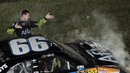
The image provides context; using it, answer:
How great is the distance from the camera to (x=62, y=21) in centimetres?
1703

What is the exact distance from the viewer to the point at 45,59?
29.8 feet

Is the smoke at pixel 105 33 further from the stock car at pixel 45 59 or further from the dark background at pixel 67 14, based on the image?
the stock car at pixel 45 59

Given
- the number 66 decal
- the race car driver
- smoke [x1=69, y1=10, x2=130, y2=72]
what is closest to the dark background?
smoke [x1=69, y1=10, x2=130, y2=72]

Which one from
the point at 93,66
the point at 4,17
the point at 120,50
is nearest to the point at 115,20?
the point at 120,50

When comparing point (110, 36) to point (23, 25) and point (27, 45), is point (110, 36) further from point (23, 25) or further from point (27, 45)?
point (27, 45)

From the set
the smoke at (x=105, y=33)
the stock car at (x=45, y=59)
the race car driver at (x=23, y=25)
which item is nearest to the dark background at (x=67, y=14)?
the smoke at (x=105, y=33)

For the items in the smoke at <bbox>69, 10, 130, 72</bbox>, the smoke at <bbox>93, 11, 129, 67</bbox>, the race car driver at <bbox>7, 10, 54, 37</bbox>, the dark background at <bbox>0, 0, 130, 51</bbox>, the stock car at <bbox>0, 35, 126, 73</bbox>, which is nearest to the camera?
the stock car at <bbox>0, 35, 126, 73</bbox>

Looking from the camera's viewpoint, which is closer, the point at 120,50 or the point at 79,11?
the point at 120,50

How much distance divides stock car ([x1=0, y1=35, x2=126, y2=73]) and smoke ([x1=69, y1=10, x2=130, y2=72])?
346 cm

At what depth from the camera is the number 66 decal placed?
29.9 feet

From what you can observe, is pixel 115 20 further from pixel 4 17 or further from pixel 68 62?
pixel 68 62

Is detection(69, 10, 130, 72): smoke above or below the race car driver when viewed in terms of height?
below

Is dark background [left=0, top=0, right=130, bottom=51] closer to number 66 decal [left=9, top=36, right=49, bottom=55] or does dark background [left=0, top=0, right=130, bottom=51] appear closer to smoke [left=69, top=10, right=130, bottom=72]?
smoke [left=69, top=10, right=130, bottom=72]

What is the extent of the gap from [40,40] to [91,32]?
20.8ft
